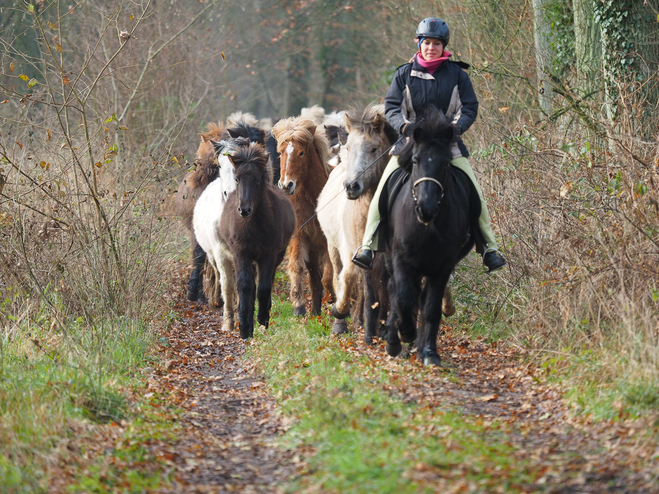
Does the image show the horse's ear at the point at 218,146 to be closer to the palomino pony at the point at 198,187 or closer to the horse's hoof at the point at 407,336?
the palomino pony at the point at 198,187

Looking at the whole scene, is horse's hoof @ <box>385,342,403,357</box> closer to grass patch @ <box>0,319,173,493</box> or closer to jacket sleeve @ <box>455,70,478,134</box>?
jacket sleeve @ <box>455,70,478,134</box>

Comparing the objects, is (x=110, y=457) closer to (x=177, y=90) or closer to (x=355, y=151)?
(x=355, y=151)

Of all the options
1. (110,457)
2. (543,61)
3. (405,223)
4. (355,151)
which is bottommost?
(110,457)

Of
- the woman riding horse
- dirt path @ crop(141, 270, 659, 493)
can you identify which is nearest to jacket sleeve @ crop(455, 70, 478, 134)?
the woman riding horse

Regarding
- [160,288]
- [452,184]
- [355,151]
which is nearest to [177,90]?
[160,288]

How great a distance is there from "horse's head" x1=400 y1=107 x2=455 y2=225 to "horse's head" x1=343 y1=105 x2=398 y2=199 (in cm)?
137

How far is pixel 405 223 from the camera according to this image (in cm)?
730

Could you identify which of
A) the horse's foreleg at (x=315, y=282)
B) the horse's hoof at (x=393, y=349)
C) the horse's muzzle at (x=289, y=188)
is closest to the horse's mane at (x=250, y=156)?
the horse's muzzle at (x=289, y=188)

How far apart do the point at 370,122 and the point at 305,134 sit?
3.43 meters

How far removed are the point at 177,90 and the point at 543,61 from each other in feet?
39.6

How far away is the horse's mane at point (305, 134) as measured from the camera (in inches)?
473

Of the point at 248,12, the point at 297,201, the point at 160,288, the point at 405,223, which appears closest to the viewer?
the point at 405,223

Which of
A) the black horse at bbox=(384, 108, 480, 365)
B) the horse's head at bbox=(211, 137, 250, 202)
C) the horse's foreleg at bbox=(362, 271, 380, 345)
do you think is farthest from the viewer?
the horse's head at bbox=(211, 137, 250, 202)

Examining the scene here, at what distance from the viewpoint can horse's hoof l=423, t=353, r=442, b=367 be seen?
750 cm
